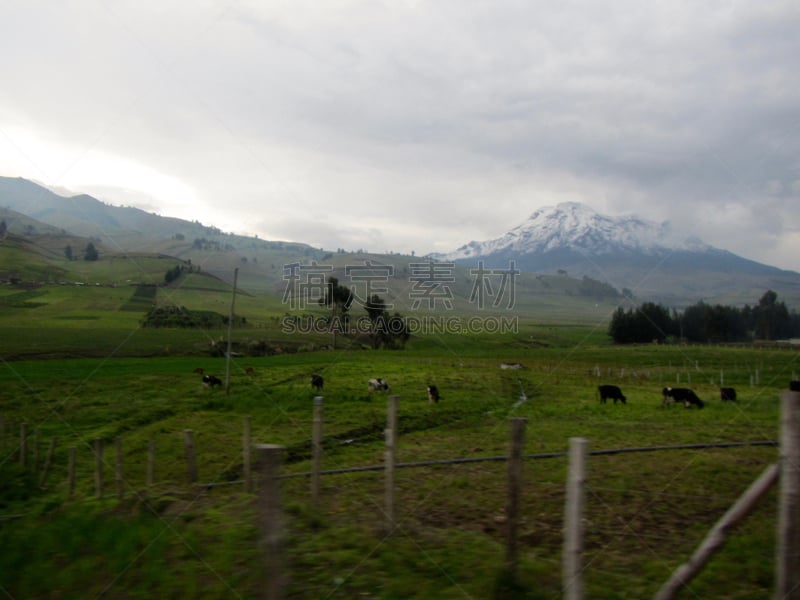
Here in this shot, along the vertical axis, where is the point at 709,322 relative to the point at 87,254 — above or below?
below

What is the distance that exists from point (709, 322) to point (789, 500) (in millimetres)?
31125

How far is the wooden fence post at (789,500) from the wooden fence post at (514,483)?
5.66 feet

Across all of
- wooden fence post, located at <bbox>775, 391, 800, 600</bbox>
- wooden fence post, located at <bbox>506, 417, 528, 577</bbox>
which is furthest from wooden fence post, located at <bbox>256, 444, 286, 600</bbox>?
wooden fence post, located at <bbox>775, 391, 800, 600</bbox>

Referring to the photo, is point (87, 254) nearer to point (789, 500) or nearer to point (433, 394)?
point (433, 394)

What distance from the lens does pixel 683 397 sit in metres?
21.2

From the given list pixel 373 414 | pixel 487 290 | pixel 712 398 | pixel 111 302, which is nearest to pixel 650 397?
pixel 712 398

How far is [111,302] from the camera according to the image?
66438 millimetres

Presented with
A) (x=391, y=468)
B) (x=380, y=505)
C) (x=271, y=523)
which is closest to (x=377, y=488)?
(x=380, y=505)

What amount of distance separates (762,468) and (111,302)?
72.5m

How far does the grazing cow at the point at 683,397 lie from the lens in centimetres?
2075

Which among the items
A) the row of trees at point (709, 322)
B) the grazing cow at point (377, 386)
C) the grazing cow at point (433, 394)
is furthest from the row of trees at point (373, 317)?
the row of trees at point (709, 322)

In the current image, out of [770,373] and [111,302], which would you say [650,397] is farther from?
[111,302]

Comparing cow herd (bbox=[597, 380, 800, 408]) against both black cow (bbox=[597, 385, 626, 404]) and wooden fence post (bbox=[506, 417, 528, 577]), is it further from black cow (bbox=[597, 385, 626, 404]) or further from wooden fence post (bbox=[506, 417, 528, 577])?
wooden fence post (bbox=[506, 417, 528, 577])

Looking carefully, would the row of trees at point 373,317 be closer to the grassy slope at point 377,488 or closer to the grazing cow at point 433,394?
the grassy slope at point 377,488
